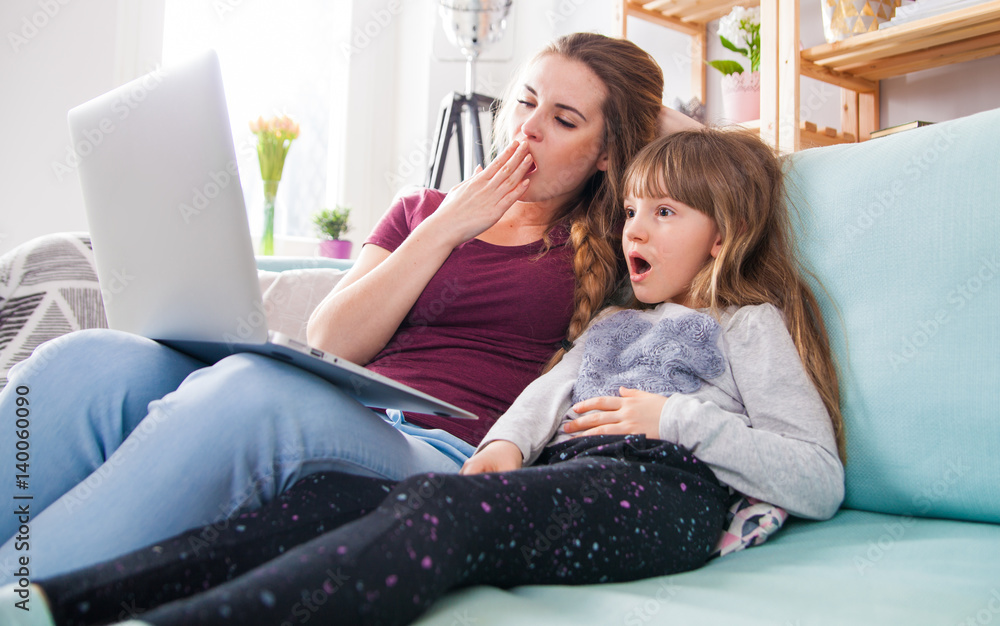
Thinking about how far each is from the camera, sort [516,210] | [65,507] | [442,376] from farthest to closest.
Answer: [516,210], [442,376], [65,507]

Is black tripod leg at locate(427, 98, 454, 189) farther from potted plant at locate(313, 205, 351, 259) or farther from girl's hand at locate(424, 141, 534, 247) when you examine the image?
girl's hand at locate(424, 141, 534, 247)

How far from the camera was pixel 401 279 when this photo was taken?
3.73 ft

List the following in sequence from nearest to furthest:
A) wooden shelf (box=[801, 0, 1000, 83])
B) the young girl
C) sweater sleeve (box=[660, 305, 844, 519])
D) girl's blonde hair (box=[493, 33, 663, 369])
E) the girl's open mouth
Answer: the young girl, sweater sleeve (box=[660, 305, 844, 519]), the girl's open mouth, girl's blonde hair (box=[493, 33, 663, 369]), wooden shelf (box=[801, 0, 1000, 83])

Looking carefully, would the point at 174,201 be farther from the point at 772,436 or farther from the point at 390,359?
the point at 772,436

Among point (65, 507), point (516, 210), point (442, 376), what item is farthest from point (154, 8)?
point (65, 507)

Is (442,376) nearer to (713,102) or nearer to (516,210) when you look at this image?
(516,210)

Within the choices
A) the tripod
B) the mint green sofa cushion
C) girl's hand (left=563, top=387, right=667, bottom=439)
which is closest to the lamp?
the tripod

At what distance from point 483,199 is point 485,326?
20cm

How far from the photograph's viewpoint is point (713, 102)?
235 centimetres

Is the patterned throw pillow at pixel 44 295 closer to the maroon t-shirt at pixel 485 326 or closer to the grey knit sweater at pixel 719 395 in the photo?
the maroon t-shirt at pixel 485 326

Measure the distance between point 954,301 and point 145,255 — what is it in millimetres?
913

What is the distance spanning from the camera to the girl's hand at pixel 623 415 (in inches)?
33.8

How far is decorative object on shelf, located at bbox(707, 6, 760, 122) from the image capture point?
1.99 meters

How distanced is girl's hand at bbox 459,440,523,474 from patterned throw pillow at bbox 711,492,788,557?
25cm
